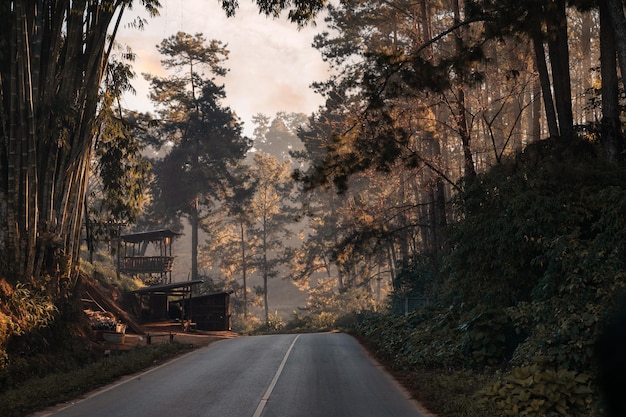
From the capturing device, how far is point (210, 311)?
4044 cm

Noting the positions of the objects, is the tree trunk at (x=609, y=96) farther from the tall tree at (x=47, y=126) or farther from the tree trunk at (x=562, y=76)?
the tall tree at (x=47, y=126)

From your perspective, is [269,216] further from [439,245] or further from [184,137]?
[439,245]

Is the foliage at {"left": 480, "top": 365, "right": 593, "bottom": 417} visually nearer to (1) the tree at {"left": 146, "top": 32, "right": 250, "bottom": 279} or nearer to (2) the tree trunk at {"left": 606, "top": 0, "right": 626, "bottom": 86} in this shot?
(2) the tree trunk at {"left": 606, "top": 0, "right": 626, "bottom": 86}

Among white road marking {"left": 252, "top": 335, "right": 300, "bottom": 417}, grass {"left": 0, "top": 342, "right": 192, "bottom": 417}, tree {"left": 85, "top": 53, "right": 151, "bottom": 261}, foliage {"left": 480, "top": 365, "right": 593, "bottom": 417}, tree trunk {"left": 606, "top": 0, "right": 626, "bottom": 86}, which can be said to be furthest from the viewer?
tree {"left": 85, "top": 53, "right": 151, "bottom": 261}

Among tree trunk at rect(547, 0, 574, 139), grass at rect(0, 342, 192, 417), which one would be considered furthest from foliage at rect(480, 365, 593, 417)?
tree trunk at rect(547, 0, 574, 139)

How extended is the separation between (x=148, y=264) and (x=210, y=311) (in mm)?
6667

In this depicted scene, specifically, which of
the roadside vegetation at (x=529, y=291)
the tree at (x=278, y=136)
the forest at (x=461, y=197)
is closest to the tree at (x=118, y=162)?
the forest at (x=461, y=197)

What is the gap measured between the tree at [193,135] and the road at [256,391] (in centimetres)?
3689

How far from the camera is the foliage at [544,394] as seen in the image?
8.29 metres

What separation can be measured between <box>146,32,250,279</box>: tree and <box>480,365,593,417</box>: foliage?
45.4m

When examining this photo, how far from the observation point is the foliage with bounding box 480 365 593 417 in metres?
8.29

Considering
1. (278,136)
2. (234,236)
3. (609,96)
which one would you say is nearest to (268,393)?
(609,96)

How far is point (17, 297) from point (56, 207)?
3794 mm

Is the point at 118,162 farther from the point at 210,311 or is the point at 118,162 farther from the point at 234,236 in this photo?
the point at 234,236
